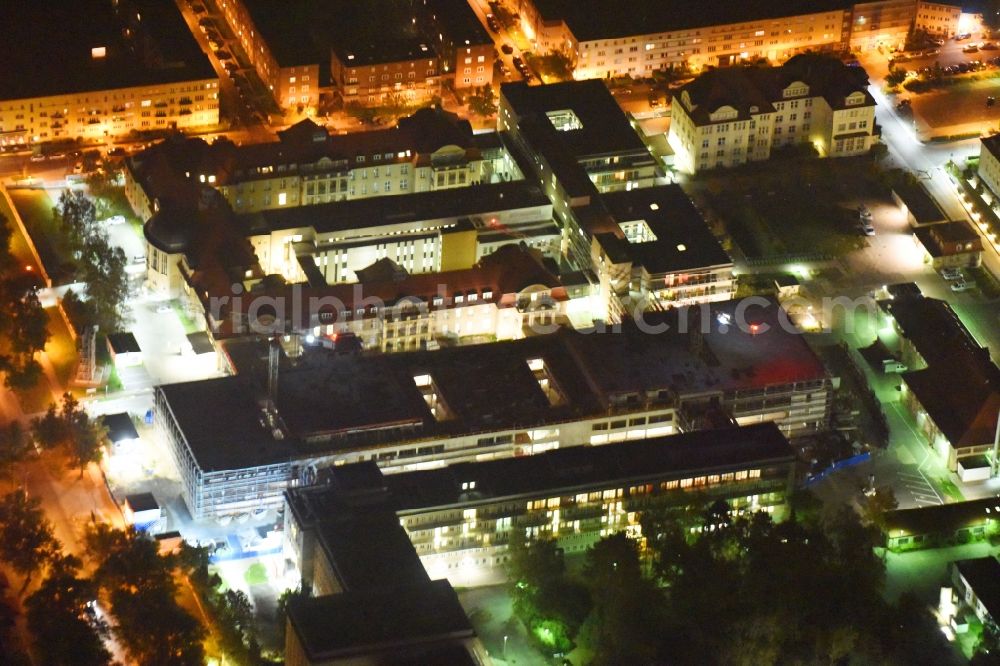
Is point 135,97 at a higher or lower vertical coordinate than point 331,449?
higher

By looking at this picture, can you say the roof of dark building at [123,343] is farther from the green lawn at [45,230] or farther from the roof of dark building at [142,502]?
the roof of dark building at [142,502]

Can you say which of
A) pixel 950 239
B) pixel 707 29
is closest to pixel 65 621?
pixel 950 239

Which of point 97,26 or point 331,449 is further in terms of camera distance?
point 97,26

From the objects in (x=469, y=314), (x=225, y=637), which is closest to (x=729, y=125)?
(x=469, y=314)

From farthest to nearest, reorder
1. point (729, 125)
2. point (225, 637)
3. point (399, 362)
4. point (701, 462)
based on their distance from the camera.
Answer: point (729, 125)
point (399, 362)
point (701, 462)
point (225, 637)

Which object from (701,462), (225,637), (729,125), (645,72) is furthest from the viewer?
(645,72)

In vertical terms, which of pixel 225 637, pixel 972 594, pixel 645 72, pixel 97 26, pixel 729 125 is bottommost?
pixel 972 594

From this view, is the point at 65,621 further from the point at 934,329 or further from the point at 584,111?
the point at 584,111

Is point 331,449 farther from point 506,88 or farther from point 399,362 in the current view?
point 506,88
